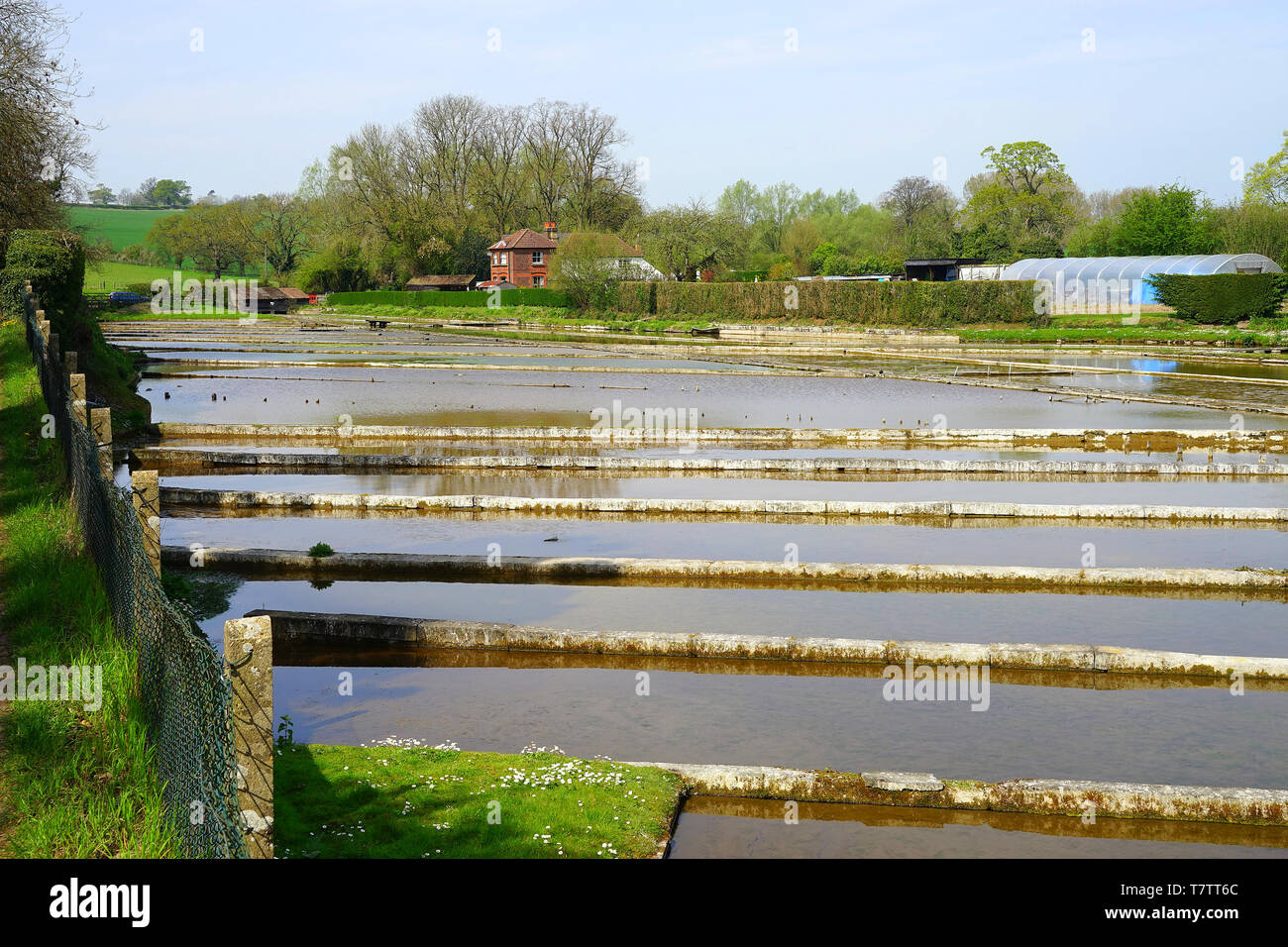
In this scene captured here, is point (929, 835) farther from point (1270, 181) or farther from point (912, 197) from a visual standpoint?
point (912, 197)

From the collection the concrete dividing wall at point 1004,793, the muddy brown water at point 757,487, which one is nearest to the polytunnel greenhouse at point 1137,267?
the muddy brown water at point 757,487

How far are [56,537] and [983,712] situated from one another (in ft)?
33.0

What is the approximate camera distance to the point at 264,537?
18031 mm

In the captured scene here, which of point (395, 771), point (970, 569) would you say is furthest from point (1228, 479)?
point (395, 771)

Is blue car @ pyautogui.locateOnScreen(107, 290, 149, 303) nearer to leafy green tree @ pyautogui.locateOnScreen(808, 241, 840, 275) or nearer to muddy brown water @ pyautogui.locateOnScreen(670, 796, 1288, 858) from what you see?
leafy green tree @ pyautogui.locateOnScreen(808, 241, 840, 275)

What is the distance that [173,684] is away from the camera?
684 centimetres

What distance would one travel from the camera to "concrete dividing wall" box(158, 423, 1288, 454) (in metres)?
27.7

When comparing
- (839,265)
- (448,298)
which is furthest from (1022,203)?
(448,298)

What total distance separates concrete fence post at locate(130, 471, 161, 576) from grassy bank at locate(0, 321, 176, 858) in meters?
0.83

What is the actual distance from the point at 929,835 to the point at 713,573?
23.8ft

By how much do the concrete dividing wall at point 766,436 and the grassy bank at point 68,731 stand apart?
14606mm

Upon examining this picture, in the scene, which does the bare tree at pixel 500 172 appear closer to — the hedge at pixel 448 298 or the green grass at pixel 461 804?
the hedge at pixel 448 298

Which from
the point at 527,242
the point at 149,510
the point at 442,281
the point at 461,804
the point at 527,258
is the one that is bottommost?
the point at 461,804
